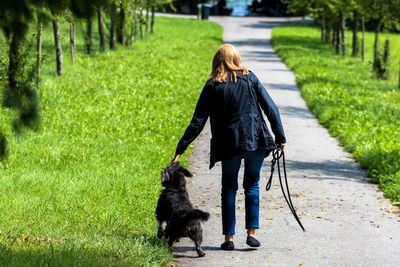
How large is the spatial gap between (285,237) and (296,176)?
153 inches

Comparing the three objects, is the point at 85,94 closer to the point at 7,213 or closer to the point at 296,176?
the point at 296,176

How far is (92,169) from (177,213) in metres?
4.47

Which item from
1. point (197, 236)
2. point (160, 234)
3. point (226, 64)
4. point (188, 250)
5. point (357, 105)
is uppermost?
point (226, 64)

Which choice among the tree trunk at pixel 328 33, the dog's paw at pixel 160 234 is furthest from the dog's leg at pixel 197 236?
the tree trunk at pixel 328 33

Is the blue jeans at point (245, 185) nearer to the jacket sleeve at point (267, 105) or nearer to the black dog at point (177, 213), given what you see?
the jacket sleeve at point (267, 105)

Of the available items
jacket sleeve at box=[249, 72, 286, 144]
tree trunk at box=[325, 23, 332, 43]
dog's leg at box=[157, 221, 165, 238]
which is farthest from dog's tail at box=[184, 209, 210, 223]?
tree trunk at box=[325, 23, 332, 43]

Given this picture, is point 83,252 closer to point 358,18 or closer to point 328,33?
point 358,18

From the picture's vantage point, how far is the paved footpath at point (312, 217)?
8.54 m

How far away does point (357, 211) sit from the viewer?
10.8m

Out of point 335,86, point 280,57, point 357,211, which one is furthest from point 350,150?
point 280,57

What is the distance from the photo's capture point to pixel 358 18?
140 feet

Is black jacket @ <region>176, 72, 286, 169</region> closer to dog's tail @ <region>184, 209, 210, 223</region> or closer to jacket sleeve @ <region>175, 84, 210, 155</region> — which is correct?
jacket sleeve @ <region>175, 84, 210, 155</region>

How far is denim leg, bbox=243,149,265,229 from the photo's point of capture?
8.73m

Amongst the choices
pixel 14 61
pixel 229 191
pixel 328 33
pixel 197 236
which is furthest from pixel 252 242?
pixel 328 33
